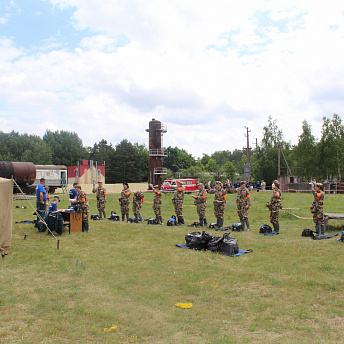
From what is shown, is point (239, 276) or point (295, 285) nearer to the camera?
point (295, 285)

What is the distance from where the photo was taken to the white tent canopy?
33.2 ft

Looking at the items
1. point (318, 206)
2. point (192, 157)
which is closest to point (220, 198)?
point (318, 206)

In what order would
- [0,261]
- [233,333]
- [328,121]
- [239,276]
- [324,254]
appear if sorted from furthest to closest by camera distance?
1. [328,121]
2. [324,254]
3. [0,261]
4. [239,276]
5. [233,333]

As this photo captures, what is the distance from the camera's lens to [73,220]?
13391mm

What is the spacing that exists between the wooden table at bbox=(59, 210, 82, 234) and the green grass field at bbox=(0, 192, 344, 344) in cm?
186

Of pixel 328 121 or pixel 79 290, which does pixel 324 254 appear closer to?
pixel 79 290

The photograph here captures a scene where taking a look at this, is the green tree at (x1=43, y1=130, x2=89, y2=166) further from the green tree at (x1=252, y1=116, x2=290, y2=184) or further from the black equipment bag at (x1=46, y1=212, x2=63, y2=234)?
the black equipment bag at (x1=46, y1=212, x2=63, y2=234)

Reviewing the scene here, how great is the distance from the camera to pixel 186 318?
5.76 m

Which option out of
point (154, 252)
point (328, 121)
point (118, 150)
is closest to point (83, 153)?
point (118, 150)

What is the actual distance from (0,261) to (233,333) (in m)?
6.65

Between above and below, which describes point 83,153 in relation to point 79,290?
above

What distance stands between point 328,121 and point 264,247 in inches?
1782

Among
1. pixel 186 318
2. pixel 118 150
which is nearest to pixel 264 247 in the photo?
pixel 186 318

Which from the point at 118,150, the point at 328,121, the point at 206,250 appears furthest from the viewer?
the point at 118,150
